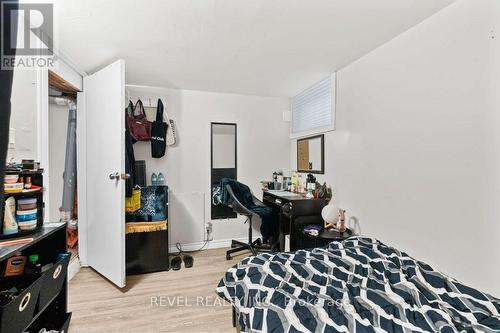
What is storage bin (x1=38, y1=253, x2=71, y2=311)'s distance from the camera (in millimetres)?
1166

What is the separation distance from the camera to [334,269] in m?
1.56

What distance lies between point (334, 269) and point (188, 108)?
2611mm

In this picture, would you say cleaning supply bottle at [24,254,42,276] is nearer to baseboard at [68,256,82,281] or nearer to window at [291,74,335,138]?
baseboard at [68,256,82,281]

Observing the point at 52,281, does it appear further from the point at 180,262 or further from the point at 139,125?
the point at 139,125

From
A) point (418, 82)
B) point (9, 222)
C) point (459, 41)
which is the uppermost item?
point (459, 41)

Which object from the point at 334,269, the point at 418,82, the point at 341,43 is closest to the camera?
the point at 334,269

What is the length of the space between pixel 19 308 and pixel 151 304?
122 centimetres

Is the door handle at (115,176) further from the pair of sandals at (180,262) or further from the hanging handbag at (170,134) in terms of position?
the pair of sandals at (180,262)

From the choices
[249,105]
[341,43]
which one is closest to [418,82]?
[341,43]

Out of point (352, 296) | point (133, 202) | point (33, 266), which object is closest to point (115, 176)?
point (133, 202)

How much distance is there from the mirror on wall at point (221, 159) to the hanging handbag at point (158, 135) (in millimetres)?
654

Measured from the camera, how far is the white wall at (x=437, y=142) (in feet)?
4.30

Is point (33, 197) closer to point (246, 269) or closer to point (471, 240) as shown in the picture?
point (246, 269)

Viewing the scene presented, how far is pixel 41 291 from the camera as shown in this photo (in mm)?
1149
